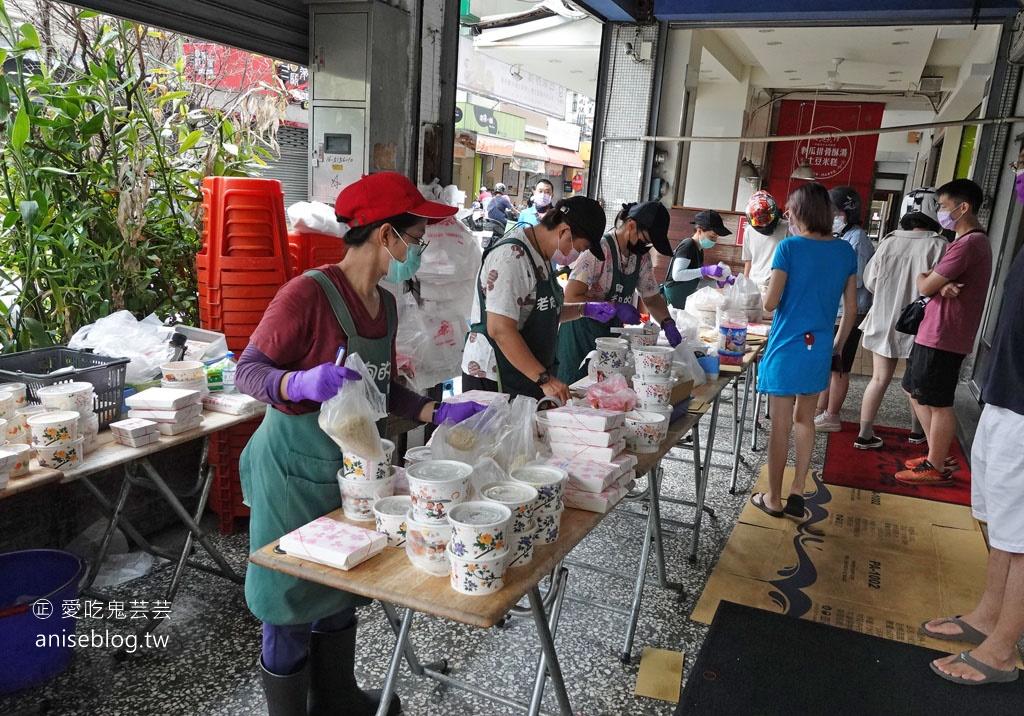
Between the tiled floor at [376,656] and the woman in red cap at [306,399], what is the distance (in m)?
0.68

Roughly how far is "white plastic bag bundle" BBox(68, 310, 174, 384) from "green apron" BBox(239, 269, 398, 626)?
122 centimetres

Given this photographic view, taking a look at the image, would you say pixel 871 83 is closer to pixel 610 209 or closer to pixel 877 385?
pixel 610 209

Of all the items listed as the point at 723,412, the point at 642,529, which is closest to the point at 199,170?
the point at 642,529

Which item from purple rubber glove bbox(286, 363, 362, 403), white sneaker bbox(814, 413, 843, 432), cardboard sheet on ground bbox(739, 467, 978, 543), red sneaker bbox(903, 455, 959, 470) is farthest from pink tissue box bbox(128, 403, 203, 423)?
white sneaker bbox(814, 413, 843, 432)

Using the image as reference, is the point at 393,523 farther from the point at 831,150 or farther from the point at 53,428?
the point at 831,150

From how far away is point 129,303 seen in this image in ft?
11.2

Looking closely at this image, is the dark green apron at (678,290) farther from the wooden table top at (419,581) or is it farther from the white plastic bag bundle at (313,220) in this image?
the wooden table top at (419,581)

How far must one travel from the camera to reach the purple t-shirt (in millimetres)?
4176

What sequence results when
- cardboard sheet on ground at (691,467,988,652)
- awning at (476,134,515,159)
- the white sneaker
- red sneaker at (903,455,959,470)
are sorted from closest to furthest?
cardboard sheet on ground at (691,467,988,652), red sneaker at (903,455,959,470), the white sneaker, awning at (476,134,515,159)

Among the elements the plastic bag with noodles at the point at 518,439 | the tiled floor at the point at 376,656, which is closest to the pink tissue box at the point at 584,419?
the plastic bag with noodles at the point at 518,439

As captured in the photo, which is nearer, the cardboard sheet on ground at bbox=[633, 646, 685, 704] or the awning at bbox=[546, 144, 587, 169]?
the cardboard sheet on ground at bbox=[633, 646, 685, 704]

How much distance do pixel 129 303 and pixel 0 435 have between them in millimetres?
1423

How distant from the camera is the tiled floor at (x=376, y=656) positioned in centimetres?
239

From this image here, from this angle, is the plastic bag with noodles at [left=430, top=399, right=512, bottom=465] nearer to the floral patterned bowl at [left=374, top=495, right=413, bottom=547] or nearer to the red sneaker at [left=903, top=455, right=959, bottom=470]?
the floral patterned bowl at [left=374, top=495, right=413, bottom=547]
